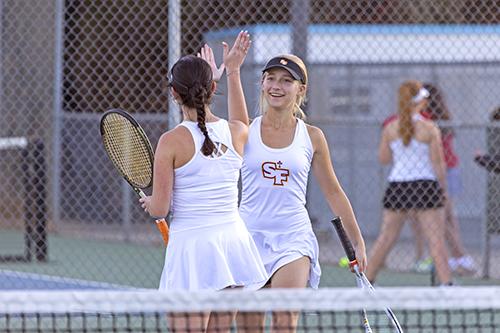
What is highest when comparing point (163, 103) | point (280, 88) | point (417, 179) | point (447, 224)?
point (280, 88)

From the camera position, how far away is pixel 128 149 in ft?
15.8

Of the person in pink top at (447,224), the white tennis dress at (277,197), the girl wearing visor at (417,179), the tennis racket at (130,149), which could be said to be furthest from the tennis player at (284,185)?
the person in pink top at (447,224)

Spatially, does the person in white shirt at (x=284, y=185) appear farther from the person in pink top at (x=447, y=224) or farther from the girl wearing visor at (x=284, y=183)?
the person in pink top at (x=447, y=224)

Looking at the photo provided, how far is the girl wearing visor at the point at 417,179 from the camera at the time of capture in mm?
7969

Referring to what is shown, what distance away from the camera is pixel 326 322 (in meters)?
6.96

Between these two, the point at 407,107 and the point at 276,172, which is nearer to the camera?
the point at 276,172

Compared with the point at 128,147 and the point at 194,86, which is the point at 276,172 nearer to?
the point at 128,147

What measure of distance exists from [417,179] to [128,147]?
11.9ft

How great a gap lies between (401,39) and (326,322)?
524 centimetres

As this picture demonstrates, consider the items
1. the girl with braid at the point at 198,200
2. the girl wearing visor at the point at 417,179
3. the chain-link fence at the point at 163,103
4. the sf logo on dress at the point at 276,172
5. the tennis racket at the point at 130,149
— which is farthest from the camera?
the chain-link fence at the point at 163,103

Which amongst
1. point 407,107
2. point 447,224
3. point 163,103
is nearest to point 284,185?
point 407,107

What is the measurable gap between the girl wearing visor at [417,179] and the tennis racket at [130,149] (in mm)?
3389

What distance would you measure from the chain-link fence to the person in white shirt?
342 centimetres

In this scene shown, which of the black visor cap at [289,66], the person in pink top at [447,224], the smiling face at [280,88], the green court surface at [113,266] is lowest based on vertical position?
the green court surface at [113,266]
